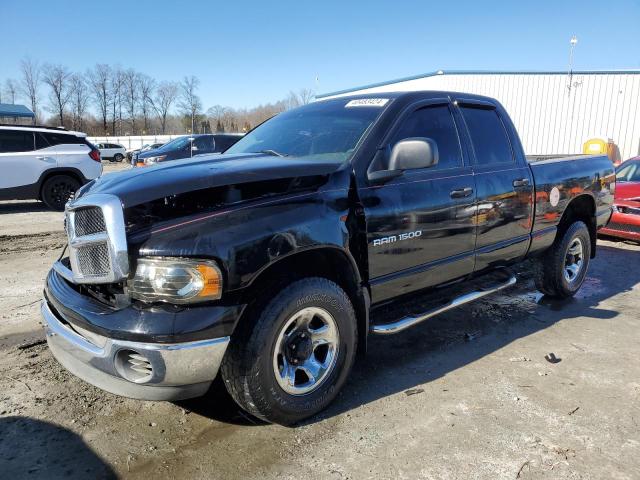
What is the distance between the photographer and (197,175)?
262 centimetres

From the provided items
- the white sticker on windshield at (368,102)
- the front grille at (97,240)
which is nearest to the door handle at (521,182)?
the white sticker on windshield at (368,102)

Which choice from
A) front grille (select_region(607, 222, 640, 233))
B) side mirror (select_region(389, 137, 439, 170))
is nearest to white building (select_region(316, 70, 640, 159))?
front grille (select_region(607, 222, 640, 233))

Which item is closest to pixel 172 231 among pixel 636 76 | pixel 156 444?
pixel 156 444

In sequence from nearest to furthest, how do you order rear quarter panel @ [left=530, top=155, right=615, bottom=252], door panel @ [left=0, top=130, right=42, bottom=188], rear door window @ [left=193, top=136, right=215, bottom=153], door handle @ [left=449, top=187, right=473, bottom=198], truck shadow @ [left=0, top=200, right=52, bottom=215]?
door handle @ [left=449, top=187, right=473, bottom=198], rear quarter panel @ [left=530, top=155, right=615, bottom=252], door panel @ [left=0, top=130, right=42, bottom=188], truck shadow @ [left=0, top=200, right=52, bottom=215], rear door window @ [left=193, top=136, right=215, bottom=153]

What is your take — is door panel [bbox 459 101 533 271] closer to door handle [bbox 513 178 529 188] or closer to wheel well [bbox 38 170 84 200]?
door handle [bbox 513 178 529 188]

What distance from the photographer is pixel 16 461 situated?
8.30 ft

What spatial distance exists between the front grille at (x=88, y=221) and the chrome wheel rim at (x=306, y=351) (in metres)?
1.09

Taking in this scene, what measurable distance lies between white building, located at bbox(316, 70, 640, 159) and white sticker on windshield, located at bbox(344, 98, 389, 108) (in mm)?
20799

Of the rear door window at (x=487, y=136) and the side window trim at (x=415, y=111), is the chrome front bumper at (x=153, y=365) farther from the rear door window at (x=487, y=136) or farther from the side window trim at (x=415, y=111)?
the rear door window at (x=487, y=136)

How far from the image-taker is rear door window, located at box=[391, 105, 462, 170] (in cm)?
363

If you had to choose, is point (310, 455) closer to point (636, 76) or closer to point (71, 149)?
point (71, 149)

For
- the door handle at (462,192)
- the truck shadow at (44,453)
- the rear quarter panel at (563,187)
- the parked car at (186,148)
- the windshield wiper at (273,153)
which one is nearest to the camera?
the truck shadow at (44,453)

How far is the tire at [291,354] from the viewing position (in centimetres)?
254

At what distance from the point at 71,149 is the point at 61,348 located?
10208 millimetres
